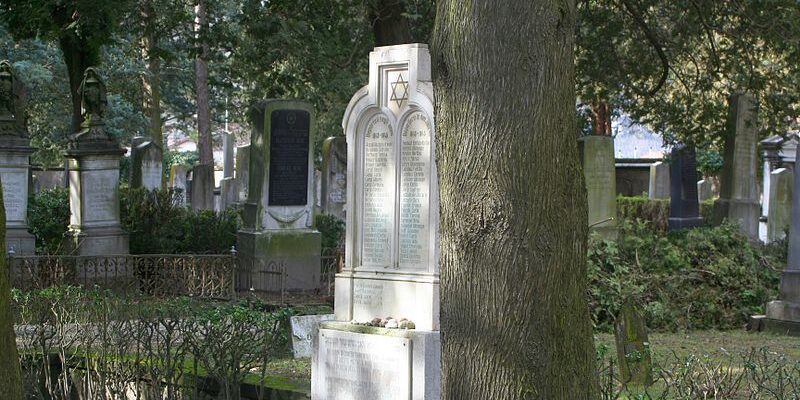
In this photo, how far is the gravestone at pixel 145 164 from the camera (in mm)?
27453

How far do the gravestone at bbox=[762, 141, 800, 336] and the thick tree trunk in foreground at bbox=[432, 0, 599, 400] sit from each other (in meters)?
9.47

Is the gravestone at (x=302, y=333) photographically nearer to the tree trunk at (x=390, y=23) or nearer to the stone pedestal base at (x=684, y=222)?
the tree trunk at (x=390, y=23)

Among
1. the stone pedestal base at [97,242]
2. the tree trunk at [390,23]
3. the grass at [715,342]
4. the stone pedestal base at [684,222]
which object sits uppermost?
the tree trunk at [390,23]

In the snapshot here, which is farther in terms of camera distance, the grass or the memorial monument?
the memorial monument

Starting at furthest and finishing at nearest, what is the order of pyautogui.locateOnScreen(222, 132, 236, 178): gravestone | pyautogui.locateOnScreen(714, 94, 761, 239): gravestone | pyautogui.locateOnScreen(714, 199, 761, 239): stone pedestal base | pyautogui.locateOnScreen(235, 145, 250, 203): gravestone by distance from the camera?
pyautogui.locateOnScreen(222, 132, 236, 178): gravestone → pyautogui.locateOnScreen(235, 145, 250, 203): gravestone → pyautogui.locateOnScreen(714, 199, 761, 239): stone pedestal base → pyautogui.locateOnScreen(714, 94, 761, 239): gravestone

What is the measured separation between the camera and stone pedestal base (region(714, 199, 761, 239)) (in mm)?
21750

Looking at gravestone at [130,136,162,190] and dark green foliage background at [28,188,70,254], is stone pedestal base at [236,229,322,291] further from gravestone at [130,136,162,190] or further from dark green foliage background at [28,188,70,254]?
gravestone at [130,136,162,190]

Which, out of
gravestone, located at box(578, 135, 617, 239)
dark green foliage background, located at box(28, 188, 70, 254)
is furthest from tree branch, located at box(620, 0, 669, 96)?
dark green foliage background, located at box(28, 188, 70, 254)

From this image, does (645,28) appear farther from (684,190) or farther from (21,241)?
(21,241)

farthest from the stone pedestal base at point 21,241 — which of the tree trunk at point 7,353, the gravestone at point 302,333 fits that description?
the tree trunk at point 7,353

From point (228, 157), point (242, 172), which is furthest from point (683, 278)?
point (228, 157)

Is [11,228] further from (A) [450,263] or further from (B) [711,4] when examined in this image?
(A) [450,263]

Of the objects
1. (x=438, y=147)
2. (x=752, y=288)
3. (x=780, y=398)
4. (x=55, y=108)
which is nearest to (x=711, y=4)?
(x=752, y=288)

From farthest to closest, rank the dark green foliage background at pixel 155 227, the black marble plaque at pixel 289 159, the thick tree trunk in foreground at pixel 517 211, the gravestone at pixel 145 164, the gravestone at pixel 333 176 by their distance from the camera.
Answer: the gravestone at pixel 145 164 < the gravestone at pixel 333 176 < the dark green foliage background at pixel 155 227 < the black marble plaque at pixel 289 159 < the thick tree trunk in foreground at pixel 517 211
